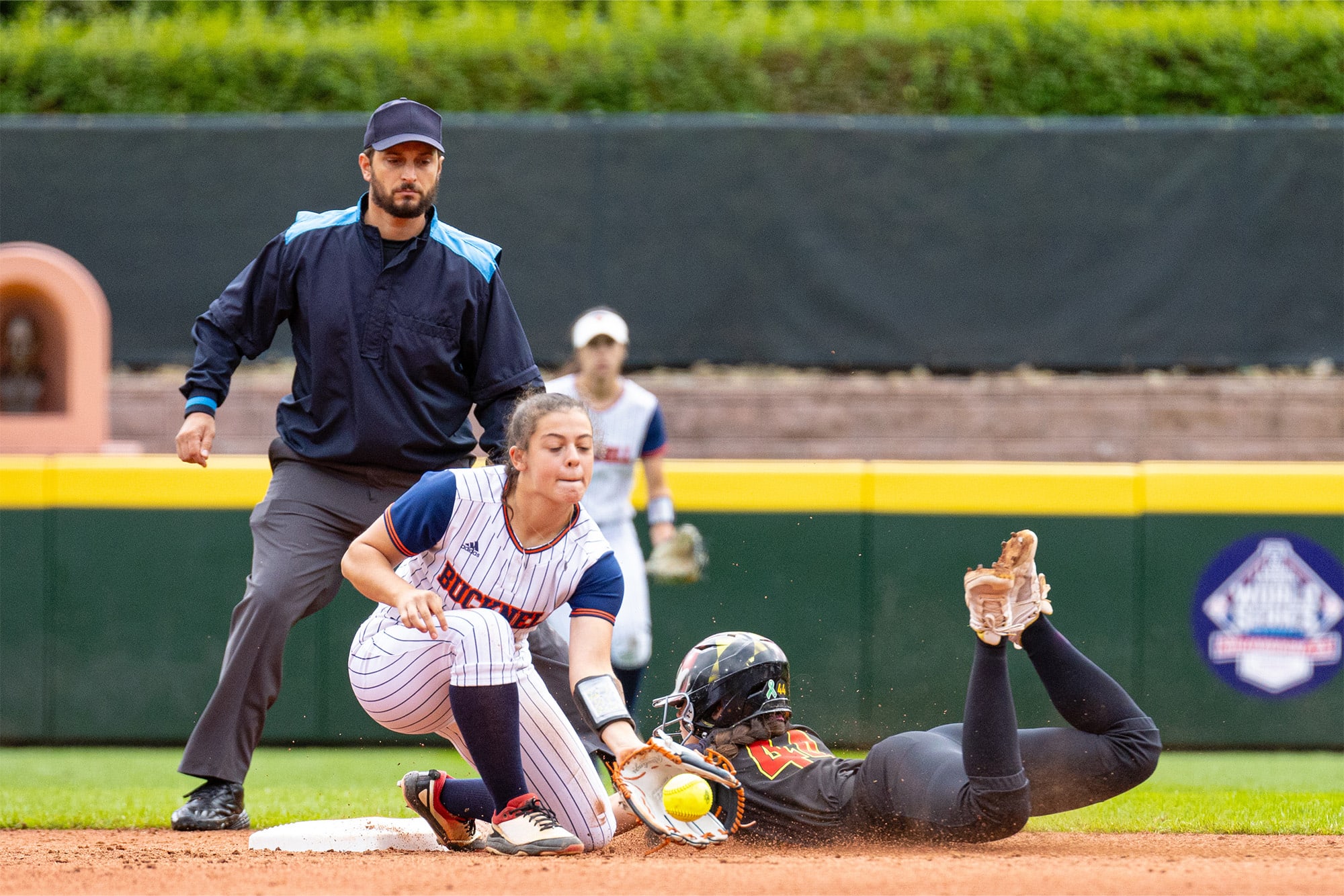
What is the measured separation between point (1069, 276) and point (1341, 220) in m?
1.68

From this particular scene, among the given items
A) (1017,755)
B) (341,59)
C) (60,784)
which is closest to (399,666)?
(1017,755)

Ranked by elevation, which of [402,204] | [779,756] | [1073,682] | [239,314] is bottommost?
[779,756]

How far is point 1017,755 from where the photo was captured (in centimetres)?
338

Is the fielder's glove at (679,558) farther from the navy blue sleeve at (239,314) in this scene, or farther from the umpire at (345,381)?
the navy blue sleeve at (239,314)

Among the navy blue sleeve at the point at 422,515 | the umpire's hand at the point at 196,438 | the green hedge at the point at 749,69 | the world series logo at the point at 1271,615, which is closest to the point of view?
the navy blue sleeve at the point at 422,515

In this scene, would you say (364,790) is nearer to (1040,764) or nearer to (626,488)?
(626,488)

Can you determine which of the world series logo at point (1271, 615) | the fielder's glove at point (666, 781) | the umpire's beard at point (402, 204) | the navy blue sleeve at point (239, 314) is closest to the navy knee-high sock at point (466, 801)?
the fielder's glove at point (666, 781)

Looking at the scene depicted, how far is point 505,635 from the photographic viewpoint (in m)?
3.46

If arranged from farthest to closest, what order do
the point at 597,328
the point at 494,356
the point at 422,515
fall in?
the point at 597,328 → the point at 494,356 → the point at 422,515

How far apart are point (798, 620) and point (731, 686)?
3.00m

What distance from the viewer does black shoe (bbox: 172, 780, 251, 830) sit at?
418 cm

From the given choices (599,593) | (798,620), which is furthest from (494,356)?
(798,620)

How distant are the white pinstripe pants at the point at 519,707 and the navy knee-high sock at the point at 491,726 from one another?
9 cm

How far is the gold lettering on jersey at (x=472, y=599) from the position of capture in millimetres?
3709
